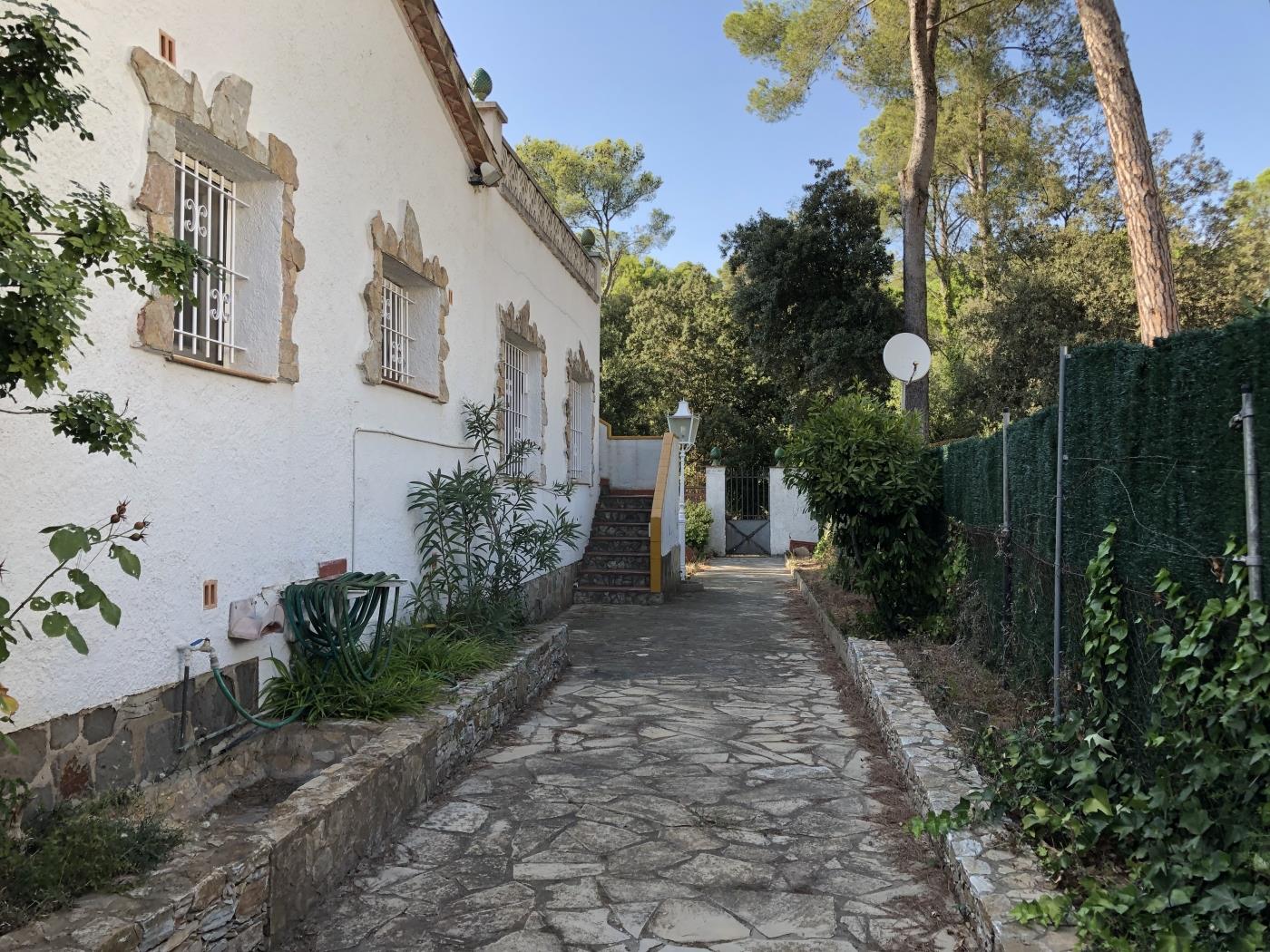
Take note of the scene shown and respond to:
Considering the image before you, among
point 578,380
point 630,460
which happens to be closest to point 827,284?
point 630,460

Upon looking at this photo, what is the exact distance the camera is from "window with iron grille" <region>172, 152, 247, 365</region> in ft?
13.5

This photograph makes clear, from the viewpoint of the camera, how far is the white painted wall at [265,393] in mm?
3182

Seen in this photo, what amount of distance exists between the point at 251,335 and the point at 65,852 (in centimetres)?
271

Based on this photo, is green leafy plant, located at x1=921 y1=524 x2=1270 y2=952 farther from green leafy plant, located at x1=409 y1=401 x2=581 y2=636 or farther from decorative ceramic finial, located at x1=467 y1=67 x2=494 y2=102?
decorative ceramic finial, located at x1=467 y1=67 x2=494 y2=102

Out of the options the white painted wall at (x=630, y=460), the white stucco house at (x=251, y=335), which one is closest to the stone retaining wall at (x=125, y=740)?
the white stucco house at (x=251, y=335)

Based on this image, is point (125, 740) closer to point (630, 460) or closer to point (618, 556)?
point (618, 556)

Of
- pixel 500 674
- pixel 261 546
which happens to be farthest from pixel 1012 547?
pixel 261 546

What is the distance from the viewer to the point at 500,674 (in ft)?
18.6

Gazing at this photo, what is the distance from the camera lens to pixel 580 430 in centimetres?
1302

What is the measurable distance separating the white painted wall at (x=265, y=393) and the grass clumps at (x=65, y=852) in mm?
375

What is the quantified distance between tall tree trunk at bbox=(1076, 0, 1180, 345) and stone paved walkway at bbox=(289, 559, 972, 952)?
17.6 ft

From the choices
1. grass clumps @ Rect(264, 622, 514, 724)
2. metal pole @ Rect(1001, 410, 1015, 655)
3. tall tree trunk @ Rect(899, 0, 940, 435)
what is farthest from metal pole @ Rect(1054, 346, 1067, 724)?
tall tree trunk @ Rect(899, 0, 940, 435)

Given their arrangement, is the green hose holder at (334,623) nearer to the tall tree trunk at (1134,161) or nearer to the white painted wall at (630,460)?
the tall tree trunk at (1134,161)

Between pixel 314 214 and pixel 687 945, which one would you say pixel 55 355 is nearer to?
pixel 687 945
